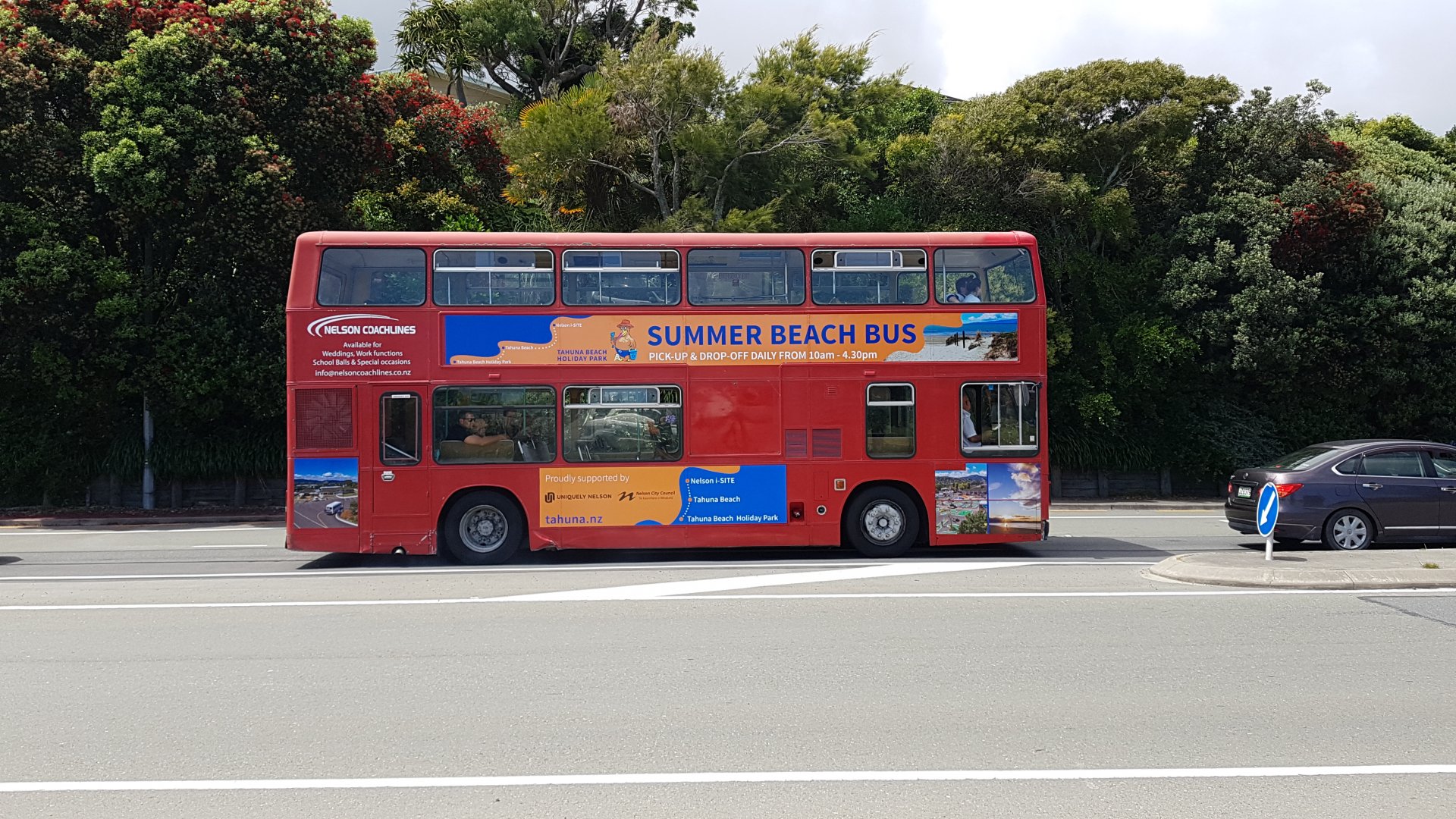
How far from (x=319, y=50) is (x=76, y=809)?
19702 millimetres

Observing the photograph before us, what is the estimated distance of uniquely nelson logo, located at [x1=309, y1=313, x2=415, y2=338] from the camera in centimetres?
1366

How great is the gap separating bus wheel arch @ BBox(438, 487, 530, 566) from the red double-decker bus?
0.02 m

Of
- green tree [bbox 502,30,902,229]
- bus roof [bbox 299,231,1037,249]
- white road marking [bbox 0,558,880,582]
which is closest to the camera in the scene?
white road marking [bbox 0,558,880,582]

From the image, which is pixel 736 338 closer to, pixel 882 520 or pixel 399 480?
pixel 882 520

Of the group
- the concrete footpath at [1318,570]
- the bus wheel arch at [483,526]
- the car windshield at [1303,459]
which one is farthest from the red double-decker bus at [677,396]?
the car windshield at [1303,459]

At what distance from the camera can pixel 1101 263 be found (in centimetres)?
2636

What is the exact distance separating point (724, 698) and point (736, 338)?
749 cm

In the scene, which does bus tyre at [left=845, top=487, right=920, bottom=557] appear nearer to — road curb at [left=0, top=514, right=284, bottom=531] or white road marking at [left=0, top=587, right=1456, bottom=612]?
white road marking at [left=0, top=587, right=1456, bottom=612]

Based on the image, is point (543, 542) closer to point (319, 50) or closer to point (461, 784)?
point (461, 784)

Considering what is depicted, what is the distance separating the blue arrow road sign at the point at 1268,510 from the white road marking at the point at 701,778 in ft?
22.9

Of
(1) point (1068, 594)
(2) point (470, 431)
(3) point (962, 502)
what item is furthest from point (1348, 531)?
(2) point (470, 431)

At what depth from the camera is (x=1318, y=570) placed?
11.6 meters

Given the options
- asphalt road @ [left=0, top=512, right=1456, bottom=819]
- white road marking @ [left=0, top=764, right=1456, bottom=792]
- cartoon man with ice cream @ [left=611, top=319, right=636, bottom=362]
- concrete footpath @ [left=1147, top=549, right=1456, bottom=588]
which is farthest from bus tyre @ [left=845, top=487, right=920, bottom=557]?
white road marking @ [left=0, top=764, right=1456, bottom=792]

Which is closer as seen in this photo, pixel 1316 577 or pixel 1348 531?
pixel 1316 577
